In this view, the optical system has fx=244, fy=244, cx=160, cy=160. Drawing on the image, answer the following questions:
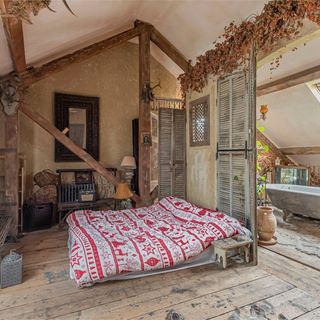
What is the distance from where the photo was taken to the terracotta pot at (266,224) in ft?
11.4

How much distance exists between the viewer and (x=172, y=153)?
14.6 ft

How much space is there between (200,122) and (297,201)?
2373 millimetres

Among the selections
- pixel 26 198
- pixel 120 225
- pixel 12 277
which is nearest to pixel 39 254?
pixel 12 277

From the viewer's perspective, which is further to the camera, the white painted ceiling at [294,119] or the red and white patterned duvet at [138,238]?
the white painted ceiling at [294,119]

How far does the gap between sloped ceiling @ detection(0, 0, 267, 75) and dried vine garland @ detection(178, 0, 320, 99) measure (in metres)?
0.19

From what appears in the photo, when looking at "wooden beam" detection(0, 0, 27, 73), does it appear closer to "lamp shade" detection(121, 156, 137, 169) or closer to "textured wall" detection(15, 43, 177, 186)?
"textured wall" detection(15, 43, 177, 186)


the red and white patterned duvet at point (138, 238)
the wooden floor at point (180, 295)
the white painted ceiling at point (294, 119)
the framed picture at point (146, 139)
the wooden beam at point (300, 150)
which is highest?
the white painted ceiling at point (294, 119)

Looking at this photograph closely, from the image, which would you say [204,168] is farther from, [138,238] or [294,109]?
[294,109]

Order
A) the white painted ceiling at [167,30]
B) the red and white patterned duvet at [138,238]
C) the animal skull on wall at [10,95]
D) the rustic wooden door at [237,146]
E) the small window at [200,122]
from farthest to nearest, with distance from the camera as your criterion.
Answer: the small window at [200,122] → the animal skull on wall at [10,95] → the rustic wooden door at [237,146] → the white painted ceiling at [167,30] → the red and white patterned duvet at [138,238]

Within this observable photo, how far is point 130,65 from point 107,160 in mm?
2225

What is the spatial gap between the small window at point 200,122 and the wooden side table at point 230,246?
161 cm

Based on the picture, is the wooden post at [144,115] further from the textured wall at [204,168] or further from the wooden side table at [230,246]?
the wooden side table at [230,246]

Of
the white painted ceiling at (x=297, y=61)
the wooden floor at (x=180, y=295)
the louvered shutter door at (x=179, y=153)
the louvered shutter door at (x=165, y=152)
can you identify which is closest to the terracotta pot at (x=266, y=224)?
the wooden floor at (x=180, y=295)

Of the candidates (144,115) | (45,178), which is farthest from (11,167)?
(144,115)
